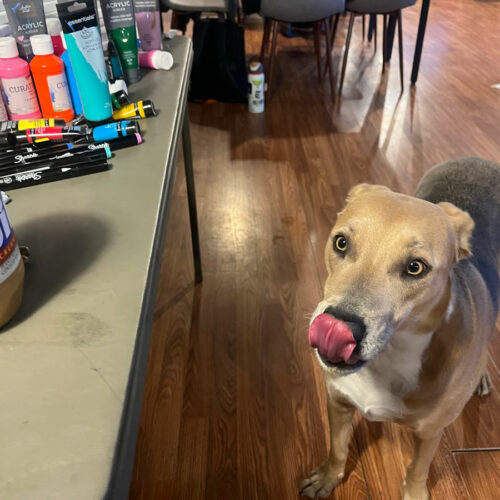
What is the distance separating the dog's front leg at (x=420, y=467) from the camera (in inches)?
39.4

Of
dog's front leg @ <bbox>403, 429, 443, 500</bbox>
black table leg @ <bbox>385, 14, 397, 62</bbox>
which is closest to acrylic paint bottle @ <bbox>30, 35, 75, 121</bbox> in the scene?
dog's front leg @ <bbox>403, 429, 443, 500</bbox>

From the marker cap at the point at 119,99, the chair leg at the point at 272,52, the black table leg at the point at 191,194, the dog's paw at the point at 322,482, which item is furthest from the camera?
the chair leg at the point at 272,52

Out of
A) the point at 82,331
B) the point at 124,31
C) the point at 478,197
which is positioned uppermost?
the point at 124,31

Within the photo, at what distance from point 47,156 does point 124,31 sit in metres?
0.48

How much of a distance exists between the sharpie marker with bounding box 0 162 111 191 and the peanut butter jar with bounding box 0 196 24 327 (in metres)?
0.30

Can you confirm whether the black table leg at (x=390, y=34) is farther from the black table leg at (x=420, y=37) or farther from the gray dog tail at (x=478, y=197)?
the gray dog tail at (x=478, y=197)

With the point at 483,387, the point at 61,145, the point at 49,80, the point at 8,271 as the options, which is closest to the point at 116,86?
the point at 49,80

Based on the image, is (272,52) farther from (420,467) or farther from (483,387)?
(420,467)

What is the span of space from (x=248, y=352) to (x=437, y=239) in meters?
0.87

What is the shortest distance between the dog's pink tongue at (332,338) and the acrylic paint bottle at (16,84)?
737mm

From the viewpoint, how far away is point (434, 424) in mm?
946

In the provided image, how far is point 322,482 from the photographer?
1.15 meters

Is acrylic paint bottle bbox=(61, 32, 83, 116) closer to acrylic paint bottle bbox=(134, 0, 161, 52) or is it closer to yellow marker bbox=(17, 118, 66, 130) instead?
yellow marker bbox=(17, 118, 66, 130)

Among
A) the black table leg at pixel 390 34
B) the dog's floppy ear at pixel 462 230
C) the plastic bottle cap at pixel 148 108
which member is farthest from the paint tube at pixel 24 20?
the black table leg at pixel 390 34
